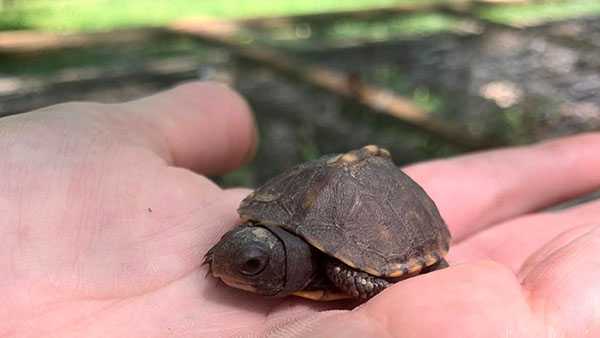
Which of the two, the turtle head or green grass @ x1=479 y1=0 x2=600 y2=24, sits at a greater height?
the turtle head

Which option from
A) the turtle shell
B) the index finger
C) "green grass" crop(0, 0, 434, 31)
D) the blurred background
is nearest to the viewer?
the turtle shell

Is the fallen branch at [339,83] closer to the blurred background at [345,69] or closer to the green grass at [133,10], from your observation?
the blurred background at [345,69]

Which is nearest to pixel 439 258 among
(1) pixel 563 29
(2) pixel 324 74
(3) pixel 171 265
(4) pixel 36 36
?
(3) pixel 171 265

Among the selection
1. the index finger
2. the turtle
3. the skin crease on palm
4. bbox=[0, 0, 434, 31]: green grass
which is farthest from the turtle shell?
bbox=[0, 0, 434, 31]: green grass

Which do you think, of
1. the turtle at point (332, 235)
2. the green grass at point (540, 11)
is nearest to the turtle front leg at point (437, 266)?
the turtle at point (332, 235)

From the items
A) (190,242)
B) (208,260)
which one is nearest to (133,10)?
(190,242)

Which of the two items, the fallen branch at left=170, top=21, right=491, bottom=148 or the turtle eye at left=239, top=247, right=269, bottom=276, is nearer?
the turtle eye at left=239, top=247, right=269, bottom=276

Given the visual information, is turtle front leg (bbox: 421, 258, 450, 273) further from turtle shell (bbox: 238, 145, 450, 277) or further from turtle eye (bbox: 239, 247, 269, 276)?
turtle eye (bbox: 239, 247, 269, 276)
